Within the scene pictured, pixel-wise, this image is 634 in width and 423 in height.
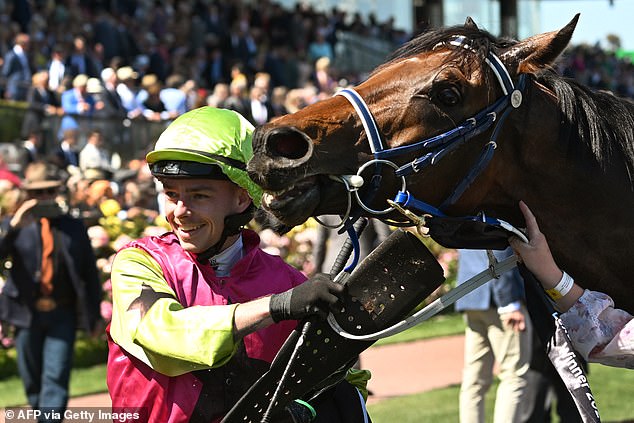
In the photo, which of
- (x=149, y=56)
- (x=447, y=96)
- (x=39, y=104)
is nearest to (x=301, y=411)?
(x=447, y=96)

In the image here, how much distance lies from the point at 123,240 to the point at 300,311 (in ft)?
22.6

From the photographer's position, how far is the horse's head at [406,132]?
255cm

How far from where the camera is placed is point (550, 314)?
2963 millimetres

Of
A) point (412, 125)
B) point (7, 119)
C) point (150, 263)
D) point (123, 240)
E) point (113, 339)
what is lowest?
point (123, 240)

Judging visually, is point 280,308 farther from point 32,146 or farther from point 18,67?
point 18,67

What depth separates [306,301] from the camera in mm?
2510

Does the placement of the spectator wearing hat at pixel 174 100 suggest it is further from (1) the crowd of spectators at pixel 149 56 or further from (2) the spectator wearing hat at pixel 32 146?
(2) the spectator wearing hat at pixel 32 146

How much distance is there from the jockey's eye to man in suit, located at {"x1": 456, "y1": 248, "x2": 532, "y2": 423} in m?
3.19

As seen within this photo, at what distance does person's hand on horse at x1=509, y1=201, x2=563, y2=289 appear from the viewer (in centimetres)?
281

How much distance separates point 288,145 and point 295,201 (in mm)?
147

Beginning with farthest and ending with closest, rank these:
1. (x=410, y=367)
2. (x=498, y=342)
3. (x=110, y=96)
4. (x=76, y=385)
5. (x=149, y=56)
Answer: (x=149, y=56)
(x=110, y=96)
(x=410, y=367)
(x=76, y=385)
(x=498, y=342)

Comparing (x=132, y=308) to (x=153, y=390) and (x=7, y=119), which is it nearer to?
(x=153, y=390)

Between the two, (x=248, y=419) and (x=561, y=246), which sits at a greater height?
(x=561, y=246)

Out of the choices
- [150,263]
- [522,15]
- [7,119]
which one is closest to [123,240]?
[7,119]
